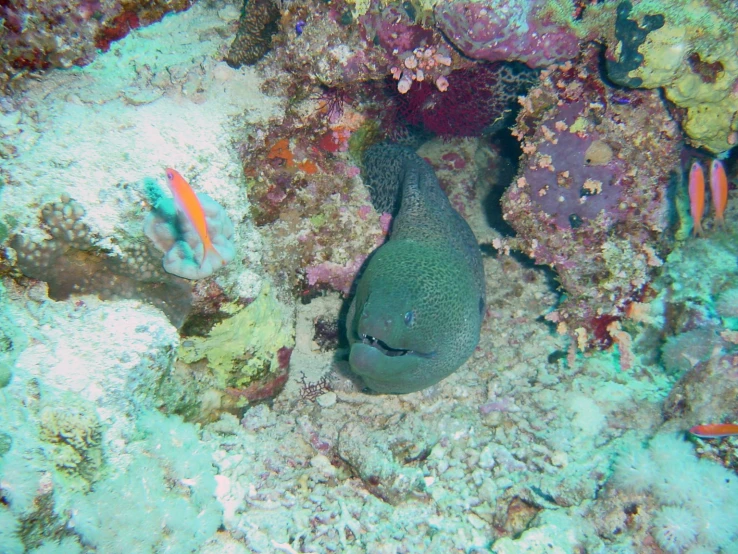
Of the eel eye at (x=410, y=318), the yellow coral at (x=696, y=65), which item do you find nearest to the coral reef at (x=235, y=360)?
the eel eye at (x=410, y=318)

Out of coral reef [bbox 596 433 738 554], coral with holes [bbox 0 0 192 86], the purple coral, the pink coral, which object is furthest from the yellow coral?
coral with holes [bbox 0 0 192 86]

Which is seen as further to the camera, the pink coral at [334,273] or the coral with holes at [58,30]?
the pink coral at [334,273]

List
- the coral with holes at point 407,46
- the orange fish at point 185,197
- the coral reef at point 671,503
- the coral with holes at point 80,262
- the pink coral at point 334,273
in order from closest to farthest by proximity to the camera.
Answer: the orange fish at point 185,197, the coral with holes at point 80,262, the coral reef at point 671,503, the coral with holes at point 407,46, the pink coral at point 334,273

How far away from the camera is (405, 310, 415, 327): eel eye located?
2.82 metres

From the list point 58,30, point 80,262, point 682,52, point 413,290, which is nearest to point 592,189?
point 682,52

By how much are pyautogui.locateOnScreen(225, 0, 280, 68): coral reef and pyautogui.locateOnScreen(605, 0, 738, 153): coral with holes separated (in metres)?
2.75

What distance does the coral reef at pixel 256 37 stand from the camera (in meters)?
3.58

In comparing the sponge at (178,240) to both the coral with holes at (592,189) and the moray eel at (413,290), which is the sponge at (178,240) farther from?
the coral with holes at (592,189)

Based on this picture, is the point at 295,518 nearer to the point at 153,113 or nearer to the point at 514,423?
the point at 514,423

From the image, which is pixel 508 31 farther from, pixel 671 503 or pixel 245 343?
pixel 671 503

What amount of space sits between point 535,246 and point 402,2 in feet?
7.80

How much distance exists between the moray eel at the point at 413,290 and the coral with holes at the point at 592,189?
0.72m

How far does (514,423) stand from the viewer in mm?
3336

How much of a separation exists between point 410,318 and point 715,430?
2.05 meters
